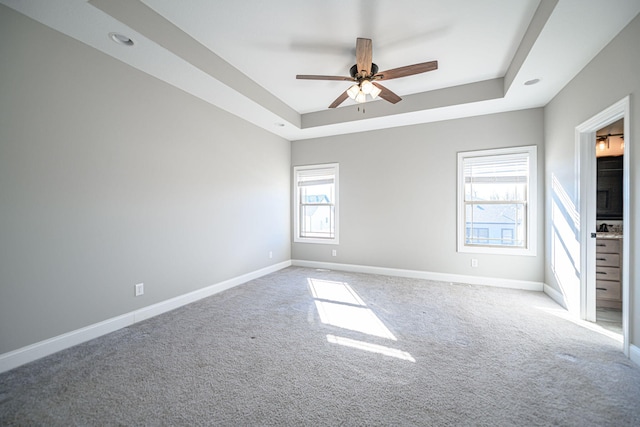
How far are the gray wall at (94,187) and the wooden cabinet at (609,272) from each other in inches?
196

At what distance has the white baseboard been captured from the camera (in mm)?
1982

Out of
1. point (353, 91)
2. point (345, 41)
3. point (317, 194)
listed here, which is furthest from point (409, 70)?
point (317, 194)

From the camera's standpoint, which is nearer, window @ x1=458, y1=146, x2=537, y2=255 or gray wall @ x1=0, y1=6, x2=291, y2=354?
gray wall @ x1=0, y1=6, x2=291, y2=354

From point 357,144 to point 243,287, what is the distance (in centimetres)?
331

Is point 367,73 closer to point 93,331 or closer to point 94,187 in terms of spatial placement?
point 94,187

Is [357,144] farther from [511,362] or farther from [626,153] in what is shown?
[511,362]

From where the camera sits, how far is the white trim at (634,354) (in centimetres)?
198

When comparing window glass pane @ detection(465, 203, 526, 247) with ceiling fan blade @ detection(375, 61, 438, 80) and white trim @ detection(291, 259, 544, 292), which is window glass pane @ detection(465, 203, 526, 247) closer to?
white trim @ detection(291, 259, 544, 292)

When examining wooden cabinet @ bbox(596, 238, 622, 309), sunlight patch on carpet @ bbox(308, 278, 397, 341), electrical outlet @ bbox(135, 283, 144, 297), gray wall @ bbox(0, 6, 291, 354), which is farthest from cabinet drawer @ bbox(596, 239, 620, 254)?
electrical outlet @ bbox(135, 283, 144, 297)

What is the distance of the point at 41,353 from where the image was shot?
211 centimetres

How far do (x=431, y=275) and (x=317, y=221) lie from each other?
7.97 feet

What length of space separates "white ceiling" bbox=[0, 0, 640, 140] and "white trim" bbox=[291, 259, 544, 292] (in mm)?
2649

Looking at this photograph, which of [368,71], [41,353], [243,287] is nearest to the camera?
[41,353]

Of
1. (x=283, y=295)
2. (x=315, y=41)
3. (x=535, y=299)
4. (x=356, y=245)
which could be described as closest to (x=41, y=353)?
(x=283, y=295)
